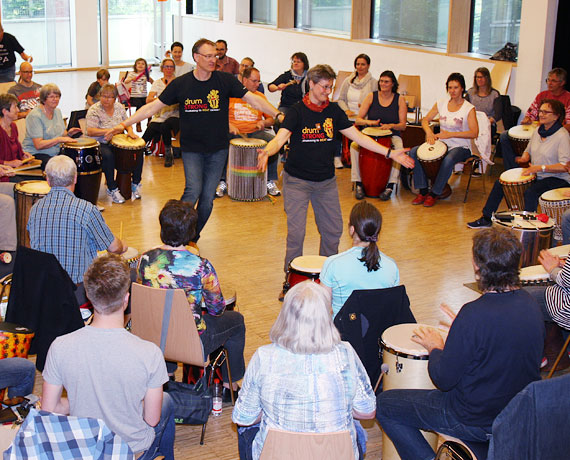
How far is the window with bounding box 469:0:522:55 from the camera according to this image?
32.4ft

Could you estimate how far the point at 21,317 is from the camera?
3939 mm

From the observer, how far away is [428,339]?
3279 millimetres

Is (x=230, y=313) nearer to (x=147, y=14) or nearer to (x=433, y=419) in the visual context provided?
(x=433, y=419)

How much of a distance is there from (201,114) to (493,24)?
575cm

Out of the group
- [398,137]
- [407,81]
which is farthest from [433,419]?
[407,81]

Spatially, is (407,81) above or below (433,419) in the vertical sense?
above

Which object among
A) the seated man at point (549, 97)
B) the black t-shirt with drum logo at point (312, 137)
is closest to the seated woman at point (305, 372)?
the black t-shirt with drum logo at point (312, 137)

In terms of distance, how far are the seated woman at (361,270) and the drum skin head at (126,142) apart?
422 centimetres

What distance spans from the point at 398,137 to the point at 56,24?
10415mm

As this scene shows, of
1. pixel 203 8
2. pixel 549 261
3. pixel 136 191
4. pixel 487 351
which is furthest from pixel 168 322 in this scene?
pixel 203 8

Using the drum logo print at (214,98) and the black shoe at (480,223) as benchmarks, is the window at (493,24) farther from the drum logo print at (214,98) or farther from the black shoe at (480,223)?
the drum logo print at (214,98)

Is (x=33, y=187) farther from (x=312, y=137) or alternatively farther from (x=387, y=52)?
(x=387, y=52)

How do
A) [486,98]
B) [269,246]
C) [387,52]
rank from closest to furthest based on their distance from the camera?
[269,246] → [486,98] → [387,52]

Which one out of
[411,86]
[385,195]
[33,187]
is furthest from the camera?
[411,86]
